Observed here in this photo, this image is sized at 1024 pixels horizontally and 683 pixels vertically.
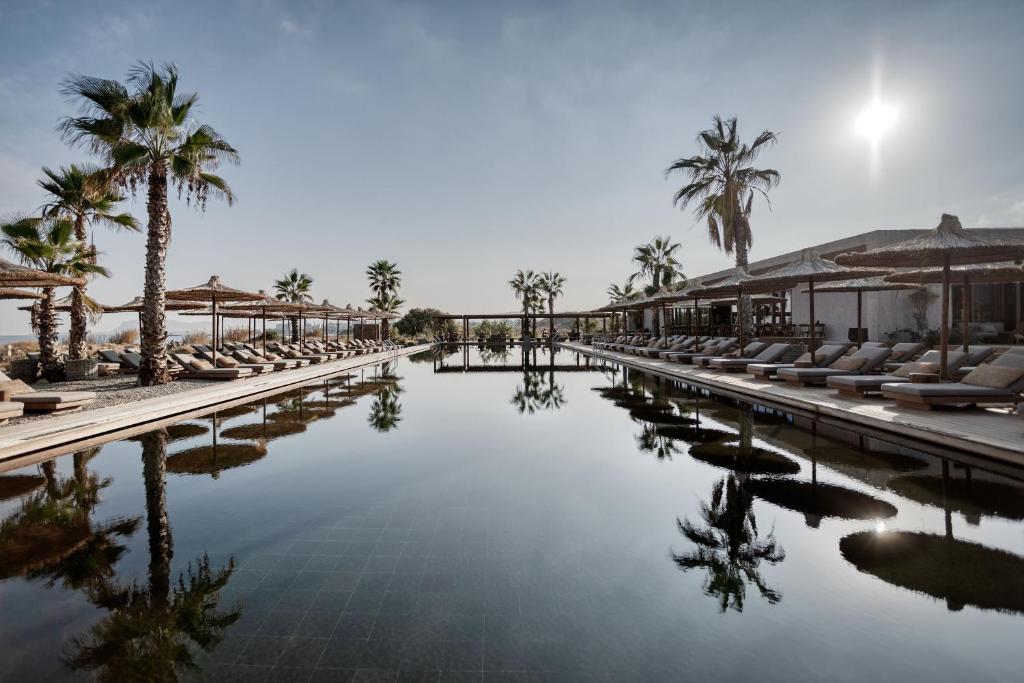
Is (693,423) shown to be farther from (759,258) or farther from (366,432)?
(759,258)

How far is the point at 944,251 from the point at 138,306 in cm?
2078

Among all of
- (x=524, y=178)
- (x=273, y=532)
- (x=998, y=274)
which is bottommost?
(x=273, y=532)

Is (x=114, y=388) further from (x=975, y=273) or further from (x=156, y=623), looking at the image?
(x=975, y=273)

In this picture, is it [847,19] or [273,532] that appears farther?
[847,19]

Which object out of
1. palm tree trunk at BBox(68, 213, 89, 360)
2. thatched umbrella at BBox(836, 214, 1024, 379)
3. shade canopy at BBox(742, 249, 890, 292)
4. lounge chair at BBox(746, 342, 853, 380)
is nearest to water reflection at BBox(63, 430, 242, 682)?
thatched umbrella at BBox(836, 214, 1024, 379)

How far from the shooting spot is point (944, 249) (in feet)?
24.7

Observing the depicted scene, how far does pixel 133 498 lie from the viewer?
4.45m

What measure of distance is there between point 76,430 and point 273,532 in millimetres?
5136

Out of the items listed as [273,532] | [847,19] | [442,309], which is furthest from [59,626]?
[442,309]

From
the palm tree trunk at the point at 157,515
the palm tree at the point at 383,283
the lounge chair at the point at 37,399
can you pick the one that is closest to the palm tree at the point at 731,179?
the palm tree trunk at the point at 157,515

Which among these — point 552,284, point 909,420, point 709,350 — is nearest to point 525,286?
point 552,284

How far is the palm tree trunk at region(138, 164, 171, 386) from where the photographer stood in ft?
38.4

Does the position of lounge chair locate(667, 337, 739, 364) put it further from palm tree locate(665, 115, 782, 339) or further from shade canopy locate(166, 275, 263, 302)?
shade canopy locate(166, 275, 263, 302)

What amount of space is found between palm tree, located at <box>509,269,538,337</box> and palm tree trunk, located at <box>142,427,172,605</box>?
146ft
